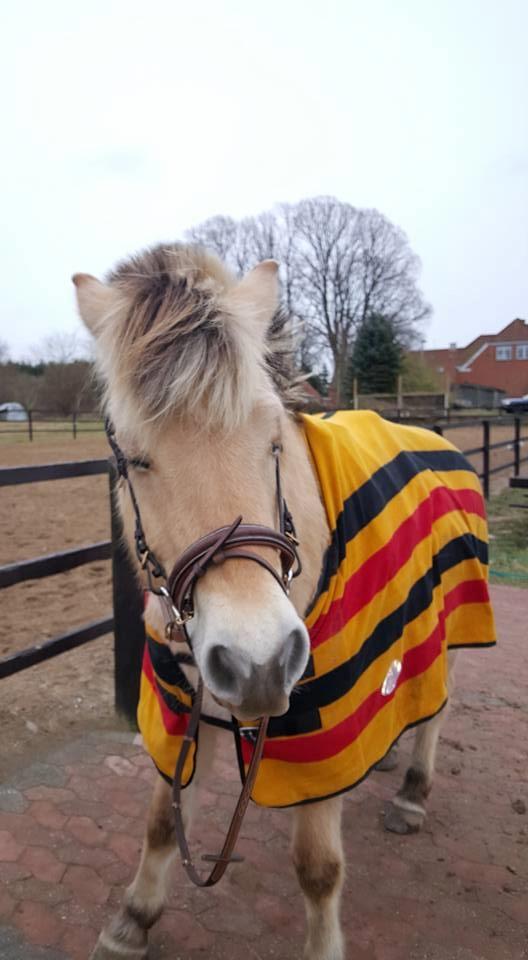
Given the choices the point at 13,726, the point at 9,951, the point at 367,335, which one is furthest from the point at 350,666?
the point at 367,335

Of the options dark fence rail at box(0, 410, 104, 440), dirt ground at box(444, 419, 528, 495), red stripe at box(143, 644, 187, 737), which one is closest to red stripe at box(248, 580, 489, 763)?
red stripe at box(143, 644, 187, 737)

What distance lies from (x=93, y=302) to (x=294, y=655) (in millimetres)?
1217

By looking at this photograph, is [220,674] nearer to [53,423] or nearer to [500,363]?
[53,423]

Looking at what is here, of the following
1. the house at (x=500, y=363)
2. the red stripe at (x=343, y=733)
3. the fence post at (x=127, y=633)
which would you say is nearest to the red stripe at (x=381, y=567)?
the red stripe at (x=343, y=733)

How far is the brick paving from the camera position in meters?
2.35

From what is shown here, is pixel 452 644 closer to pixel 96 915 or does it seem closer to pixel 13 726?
pixel 96 915

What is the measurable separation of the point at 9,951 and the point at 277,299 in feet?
8.00

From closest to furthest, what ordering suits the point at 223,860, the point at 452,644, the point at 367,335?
the point at 223,860
the point at 452,644
the point at 367,335

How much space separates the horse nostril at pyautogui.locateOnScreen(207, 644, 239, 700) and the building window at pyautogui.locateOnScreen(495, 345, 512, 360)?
61.5 meters

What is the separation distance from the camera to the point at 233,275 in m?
1.97

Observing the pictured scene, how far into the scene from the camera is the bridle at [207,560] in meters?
1.42

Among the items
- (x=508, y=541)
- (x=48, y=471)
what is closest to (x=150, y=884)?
(x=48, y=471)

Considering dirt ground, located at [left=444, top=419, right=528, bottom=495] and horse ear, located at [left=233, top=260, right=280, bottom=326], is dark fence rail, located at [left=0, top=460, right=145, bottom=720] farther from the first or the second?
dirt ground, located at [left=444, top=419, right=528, bottom=495]

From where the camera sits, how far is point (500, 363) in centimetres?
5781
